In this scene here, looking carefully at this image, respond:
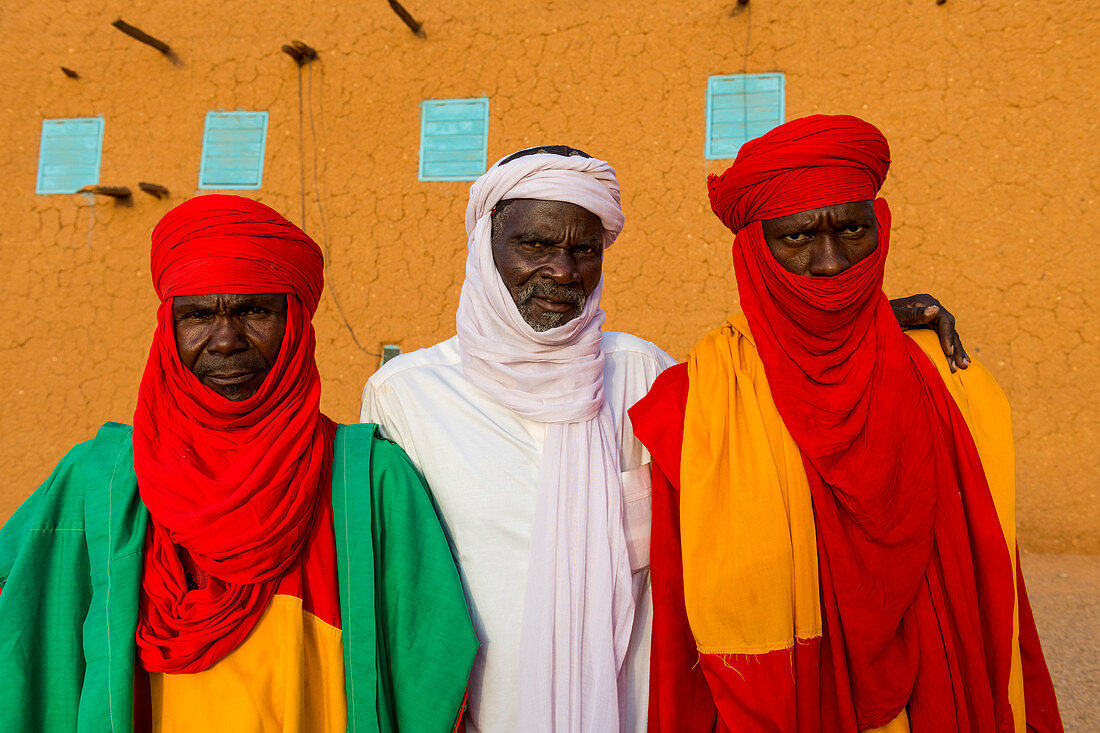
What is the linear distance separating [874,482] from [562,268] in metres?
0.87

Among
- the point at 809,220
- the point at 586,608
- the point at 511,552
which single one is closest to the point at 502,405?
the point at 511,552

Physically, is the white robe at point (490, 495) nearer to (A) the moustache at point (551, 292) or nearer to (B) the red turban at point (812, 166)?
(A) the moustache at point (551, 292)

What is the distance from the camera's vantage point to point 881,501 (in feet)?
5.11

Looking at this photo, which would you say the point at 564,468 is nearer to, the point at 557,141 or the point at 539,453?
the point at 539,453

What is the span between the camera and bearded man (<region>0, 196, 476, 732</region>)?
1415 mm

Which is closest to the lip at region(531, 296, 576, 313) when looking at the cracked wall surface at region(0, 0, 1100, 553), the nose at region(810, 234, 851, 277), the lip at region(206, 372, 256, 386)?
the nose at region(810, 234, 851, 277)

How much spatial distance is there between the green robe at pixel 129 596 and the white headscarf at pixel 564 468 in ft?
0.73

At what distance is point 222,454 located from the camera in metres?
1.58

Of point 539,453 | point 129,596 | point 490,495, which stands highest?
point 539,453

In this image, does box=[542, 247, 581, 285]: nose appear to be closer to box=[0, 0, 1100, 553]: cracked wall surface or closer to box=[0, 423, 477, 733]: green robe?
box=[0, 423, 477, 733]: green robe

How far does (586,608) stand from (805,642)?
1.57 ft

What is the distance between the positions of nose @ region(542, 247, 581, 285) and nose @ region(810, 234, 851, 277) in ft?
1.89

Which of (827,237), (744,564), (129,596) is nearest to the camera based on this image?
(129,596)

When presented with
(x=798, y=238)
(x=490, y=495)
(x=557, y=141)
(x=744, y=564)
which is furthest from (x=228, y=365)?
(x=557, y=141)
